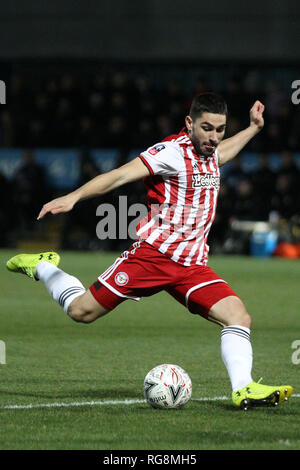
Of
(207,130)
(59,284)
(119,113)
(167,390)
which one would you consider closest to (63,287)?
(59,284)

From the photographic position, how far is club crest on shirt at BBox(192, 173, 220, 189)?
6602 millimetres

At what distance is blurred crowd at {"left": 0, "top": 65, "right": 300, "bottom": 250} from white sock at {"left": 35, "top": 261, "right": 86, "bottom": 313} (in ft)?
40.6

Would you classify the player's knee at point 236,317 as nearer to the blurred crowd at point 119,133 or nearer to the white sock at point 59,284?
the white sock at point 59,284

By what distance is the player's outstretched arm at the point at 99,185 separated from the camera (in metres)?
5.80

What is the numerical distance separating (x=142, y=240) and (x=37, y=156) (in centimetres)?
1462

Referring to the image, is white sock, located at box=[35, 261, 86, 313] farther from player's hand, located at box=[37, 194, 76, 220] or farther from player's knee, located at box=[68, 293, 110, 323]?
player's hand, located at box=[37, 194, 76, 220]

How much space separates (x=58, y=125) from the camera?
2152cm

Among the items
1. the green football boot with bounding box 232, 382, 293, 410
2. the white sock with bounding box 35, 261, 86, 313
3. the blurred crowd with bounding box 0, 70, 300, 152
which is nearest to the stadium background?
the blurred crowd with bounding box 0, 70, 300, 152

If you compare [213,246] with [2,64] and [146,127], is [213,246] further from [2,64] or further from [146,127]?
[2,64]

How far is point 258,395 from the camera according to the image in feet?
20.2

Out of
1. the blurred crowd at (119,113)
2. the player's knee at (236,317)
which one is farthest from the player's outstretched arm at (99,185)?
the blurred crowd at (119,113)

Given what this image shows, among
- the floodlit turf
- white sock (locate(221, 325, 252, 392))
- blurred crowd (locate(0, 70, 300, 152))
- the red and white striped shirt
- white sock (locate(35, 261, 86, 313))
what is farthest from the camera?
blurred crowd (locate(0, 70, 300, 152))

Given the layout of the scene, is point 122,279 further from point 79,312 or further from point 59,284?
point 59,284

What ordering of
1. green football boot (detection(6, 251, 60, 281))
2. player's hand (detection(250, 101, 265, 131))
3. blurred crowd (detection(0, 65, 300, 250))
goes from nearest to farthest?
player's hand (detection(250, 101, 265, 131)), green football boot (detection(6, 251, 60, 281)), blurred crowd (detection(0, 65, 300, 250))
